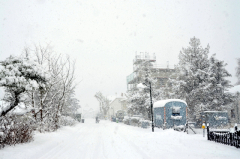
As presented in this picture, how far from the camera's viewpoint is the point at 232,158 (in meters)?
7.59

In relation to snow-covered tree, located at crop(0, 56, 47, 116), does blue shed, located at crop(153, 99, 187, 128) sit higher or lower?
lower

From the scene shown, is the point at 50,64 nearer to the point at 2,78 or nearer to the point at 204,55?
the point at 2,78

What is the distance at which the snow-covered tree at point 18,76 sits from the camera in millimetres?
9594

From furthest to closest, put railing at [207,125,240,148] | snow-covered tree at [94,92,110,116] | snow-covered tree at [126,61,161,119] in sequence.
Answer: snow-covered tree at [94,92,110,116] < snow-covered tree at [126,61,161,119] < railing at [207,125,240,148]

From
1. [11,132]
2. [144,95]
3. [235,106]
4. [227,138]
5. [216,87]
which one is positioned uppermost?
[216,87]

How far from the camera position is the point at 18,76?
32.1 feet

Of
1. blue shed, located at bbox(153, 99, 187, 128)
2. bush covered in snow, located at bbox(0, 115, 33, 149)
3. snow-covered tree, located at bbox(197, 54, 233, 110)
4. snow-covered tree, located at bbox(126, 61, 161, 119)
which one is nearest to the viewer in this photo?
bush covered in snow, located at bbox(0, 115, 33, 149)

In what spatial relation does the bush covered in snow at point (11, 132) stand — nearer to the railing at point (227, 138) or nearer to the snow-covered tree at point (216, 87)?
the railing at point (227, 138)

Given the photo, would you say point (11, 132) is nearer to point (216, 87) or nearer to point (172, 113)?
point (172, 113)

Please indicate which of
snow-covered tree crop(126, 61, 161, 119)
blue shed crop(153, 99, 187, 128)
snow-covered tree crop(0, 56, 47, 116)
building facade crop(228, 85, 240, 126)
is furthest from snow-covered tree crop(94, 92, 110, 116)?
snow-covered tree crop(0, 56, 47, 116)

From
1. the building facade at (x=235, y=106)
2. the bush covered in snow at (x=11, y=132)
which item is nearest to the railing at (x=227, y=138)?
the bush covered in snow at (x=11, y=132)

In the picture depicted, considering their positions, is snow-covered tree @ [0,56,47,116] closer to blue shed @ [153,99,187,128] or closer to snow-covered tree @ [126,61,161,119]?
blue shed @ [153,99,187,128]

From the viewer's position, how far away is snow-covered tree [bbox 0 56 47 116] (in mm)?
9594

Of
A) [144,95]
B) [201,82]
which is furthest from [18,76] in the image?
[201,82]
